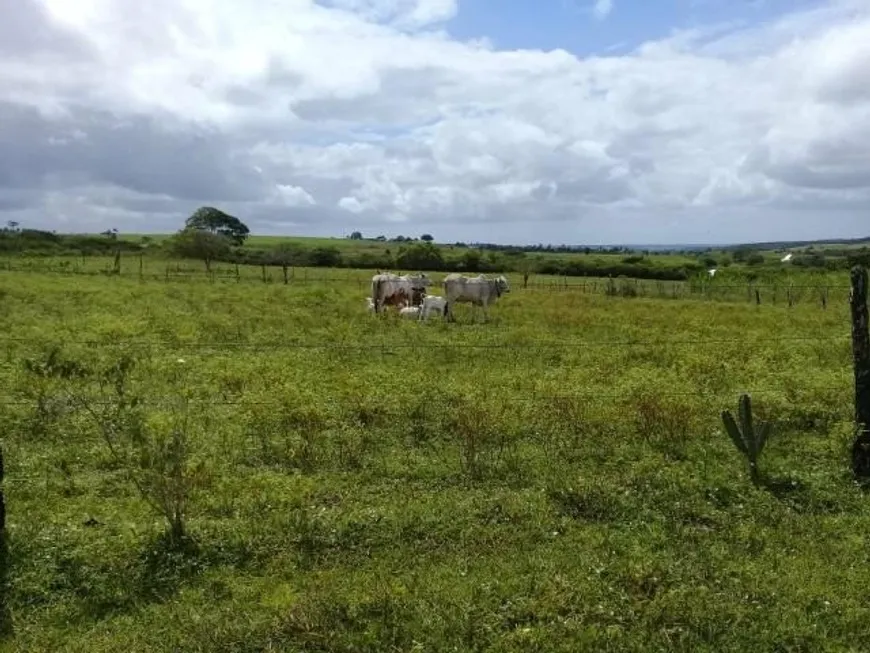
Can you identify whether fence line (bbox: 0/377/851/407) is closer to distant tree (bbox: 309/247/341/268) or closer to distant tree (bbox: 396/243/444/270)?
distant tree (bbox: 396/243/444/270)

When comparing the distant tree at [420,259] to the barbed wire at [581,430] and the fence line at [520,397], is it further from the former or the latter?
the barbed wire at [581,430]

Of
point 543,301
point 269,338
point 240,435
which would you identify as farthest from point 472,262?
point 240,435

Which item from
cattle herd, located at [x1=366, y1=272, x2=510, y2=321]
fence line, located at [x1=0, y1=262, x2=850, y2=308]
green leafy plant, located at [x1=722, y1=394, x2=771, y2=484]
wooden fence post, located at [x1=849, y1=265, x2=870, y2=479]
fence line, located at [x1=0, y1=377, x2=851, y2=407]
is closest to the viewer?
green leafy plant, located at [x1=722, y1=394, x2=771, y2=484]

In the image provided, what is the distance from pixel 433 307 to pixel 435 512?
18.0 m

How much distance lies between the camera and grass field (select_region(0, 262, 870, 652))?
5605 millimetres

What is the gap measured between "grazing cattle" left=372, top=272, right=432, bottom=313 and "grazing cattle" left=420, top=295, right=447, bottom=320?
75.3 inches

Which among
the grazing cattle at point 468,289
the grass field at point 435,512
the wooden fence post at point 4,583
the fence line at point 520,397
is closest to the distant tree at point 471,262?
the grazing cattle at point 468,289

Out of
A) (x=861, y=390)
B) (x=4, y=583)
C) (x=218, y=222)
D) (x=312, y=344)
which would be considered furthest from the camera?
(x=218, y=222)

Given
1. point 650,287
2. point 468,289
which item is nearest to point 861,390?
point 468,289

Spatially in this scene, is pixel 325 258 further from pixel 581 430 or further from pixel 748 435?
pixel 748 435

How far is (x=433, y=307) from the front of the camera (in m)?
25.2

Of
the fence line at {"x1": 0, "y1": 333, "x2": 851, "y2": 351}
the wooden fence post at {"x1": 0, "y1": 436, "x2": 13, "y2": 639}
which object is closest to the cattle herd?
the fence line at {"x1": 0, "y1": 333, "x2": 851, "y2": 351}

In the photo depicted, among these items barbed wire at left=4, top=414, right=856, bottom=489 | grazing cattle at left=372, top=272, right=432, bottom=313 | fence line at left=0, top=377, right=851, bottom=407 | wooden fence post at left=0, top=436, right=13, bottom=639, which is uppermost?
grazing cattle at left=372, top=272, right=432, bottom=313

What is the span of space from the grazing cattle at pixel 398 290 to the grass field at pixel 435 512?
12298mm
